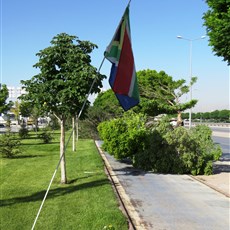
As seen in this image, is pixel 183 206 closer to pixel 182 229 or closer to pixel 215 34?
→ pixel 182 229

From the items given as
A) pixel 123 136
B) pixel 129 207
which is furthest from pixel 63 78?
pixel 123 136

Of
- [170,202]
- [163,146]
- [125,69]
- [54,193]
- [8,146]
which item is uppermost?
[125,69]

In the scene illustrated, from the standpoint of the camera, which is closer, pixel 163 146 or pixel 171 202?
pixel 171 202

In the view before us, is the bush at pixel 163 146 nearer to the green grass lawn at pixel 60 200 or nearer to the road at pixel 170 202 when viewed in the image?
the road at pixel 170 202

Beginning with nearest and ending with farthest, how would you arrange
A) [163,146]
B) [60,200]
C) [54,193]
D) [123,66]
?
[123,66], [60,200], [54,193], [163,146]

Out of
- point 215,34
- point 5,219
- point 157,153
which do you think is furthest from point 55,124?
point 5,219

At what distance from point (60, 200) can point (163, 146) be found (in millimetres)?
7086

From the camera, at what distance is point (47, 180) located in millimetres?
12391

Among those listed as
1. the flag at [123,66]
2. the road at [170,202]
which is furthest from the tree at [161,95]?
the flag at [123,66]

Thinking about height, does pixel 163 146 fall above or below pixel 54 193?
above

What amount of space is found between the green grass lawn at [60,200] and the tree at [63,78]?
1108 millimetres

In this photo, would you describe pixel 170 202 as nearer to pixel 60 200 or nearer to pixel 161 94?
pixel 60 200

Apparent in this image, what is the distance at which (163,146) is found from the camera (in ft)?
51.5

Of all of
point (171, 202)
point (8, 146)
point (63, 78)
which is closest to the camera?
point (171, 202)
